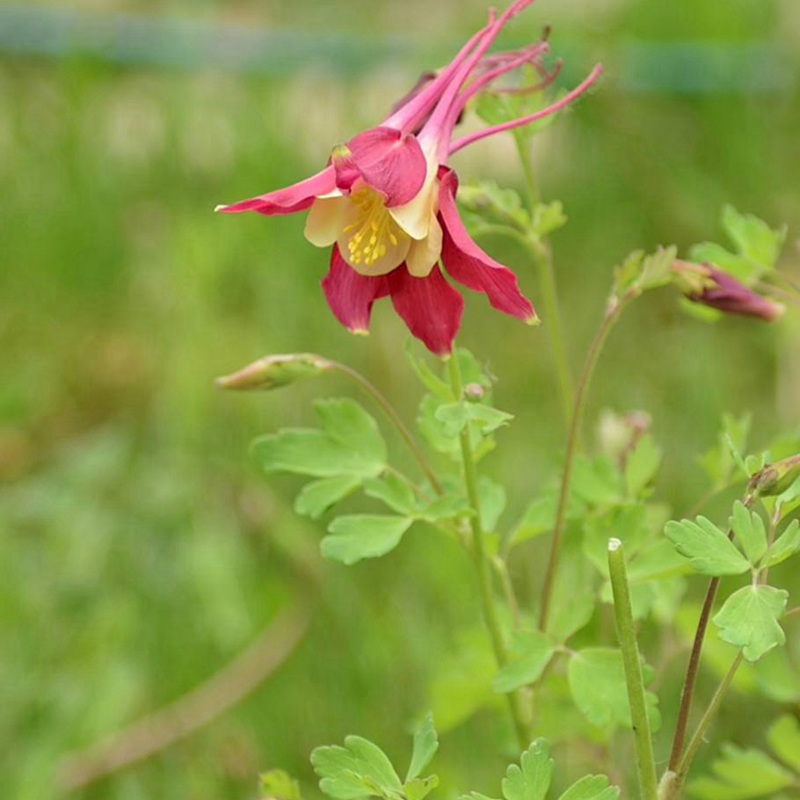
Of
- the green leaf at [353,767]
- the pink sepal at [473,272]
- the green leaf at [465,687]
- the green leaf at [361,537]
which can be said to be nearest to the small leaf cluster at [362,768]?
the green leaf at [353,767]

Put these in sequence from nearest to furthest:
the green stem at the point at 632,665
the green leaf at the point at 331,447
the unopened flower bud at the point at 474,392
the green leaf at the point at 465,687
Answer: the green stem at the point at 632,665 < the unopened flower bud at the point at 474,392 < the green leaf at the point at 331,447 < the green leaf at the point at 465,687

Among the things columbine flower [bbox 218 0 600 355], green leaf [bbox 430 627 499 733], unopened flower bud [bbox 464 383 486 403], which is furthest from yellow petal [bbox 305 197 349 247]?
green leaf [bbox 430 627 499 733]

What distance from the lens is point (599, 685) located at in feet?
2.61

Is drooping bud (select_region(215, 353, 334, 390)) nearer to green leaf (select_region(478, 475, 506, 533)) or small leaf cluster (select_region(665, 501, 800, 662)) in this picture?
green leaf (select_region(478, 475, 506, 533))

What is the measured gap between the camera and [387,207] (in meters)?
0.71

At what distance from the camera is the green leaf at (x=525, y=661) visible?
2.55 ft

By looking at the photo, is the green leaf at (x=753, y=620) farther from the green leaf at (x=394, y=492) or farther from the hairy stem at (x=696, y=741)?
the green leaf at (x=394, y=492)

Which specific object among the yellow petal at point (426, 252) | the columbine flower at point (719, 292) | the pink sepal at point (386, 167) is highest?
the pink sepal at point (386, 167)

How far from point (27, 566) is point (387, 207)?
109 cm

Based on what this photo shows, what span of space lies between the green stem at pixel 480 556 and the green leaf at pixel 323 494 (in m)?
0.08

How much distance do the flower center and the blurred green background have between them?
0.47m

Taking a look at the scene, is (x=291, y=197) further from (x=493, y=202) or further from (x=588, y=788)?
(x=588, y=788)

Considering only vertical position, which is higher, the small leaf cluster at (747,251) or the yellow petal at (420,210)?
the yellow petal at (420,210)

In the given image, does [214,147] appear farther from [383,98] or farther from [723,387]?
[723,387]
